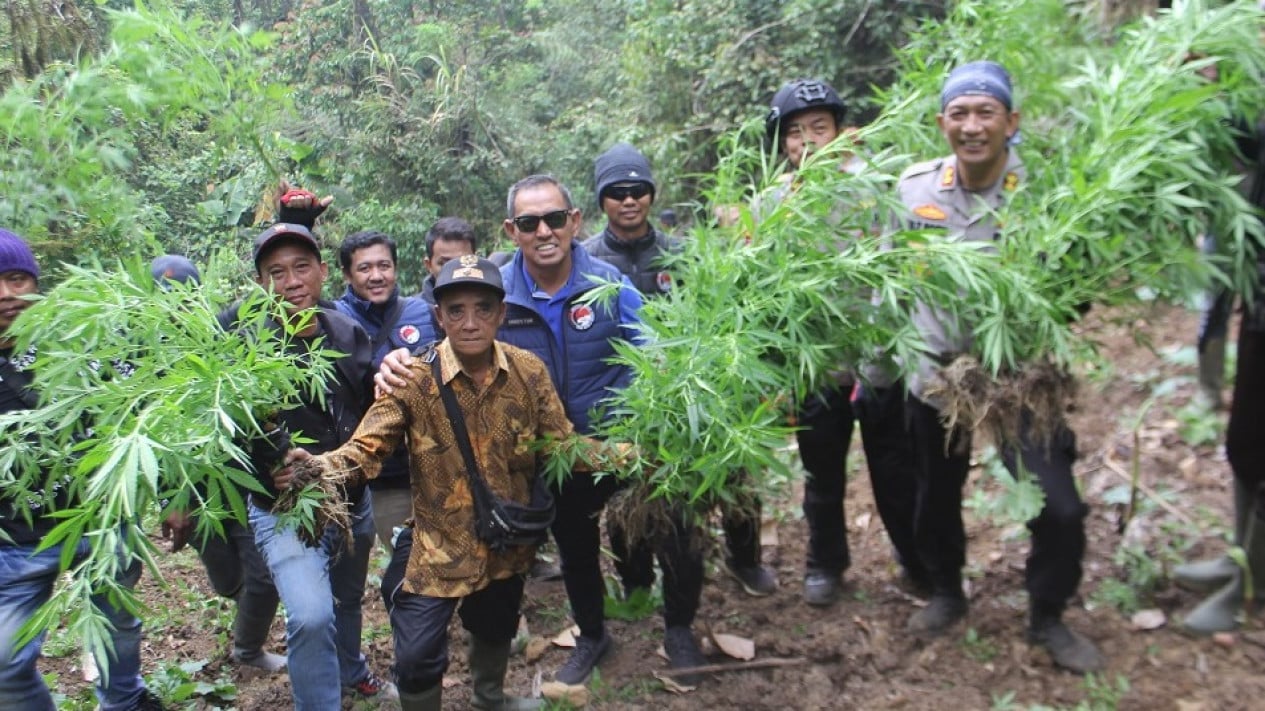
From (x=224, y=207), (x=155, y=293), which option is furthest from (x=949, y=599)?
(x=224, y=207)

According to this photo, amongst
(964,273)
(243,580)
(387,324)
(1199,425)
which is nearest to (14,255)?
(387,324)

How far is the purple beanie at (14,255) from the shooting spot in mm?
3096

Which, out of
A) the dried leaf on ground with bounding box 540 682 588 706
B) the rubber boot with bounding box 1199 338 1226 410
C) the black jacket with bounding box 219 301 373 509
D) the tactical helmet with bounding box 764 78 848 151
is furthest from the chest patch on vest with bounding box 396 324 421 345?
the rubber boot with bounding box 1199 338 1226 410

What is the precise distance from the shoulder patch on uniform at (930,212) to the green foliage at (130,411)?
235 cm

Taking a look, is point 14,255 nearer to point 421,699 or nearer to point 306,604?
point 306,604

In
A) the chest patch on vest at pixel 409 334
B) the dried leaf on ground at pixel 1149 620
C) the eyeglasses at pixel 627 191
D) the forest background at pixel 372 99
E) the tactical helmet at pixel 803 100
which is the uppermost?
the forest background at pixel 372 99

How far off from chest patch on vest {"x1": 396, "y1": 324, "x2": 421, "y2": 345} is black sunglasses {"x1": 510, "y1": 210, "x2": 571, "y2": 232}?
90 cm

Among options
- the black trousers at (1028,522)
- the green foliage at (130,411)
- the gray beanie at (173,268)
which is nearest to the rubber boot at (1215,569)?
the black trousers at (1028,522)

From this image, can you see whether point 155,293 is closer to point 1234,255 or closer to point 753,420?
point 753,420

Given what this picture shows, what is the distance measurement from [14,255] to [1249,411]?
Answer: 457 cm

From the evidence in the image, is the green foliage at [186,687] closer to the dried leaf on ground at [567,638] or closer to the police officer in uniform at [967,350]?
the dried leaf on ground at [567,638]

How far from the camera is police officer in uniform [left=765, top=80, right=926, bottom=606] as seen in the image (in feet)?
14.0

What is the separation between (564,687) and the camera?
3.87 m

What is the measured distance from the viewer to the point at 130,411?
8.39ft
